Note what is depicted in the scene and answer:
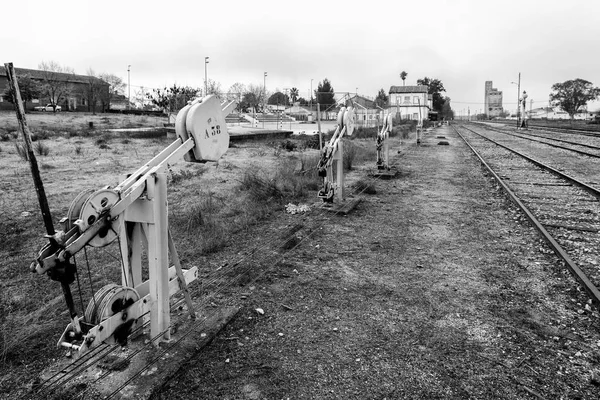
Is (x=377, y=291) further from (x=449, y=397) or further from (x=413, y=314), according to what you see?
(x=449, y=397)

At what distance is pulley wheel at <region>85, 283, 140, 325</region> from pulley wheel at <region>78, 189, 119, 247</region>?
0.39m

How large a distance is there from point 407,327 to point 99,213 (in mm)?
2669

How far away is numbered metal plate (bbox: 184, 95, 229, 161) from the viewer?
3240mm

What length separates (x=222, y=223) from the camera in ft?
23.1

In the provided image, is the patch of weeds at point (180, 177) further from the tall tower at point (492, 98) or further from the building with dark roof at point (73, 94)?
the tall tower at point (492, 98)

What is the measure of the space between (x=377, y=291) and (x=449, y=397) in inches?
68.4

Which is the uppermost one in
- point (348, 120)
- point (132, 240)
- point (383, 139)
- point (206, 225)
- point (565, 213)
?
point (348, 120)

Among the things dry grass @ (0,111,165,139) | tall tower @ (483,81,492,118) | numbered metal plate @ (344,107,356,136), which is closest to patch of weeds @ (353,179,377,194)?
numbered metal plate @ (344,107,356,136)

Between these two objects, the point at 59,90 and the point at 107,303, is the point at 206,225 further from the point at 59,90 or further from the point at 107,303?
the point at 59,90

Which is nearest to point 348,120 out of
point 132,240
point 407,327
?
point 407,327

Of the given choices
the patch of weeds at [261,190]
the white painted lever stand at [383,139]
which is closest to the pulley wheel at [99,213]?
the patch of weeds at [261,190]

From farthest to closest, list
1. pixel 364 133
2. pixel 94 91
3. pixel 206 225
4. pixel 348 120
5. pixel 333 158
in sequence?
pixel 94 91 → pixel 364 133 → pixel 348 120 → pixel 333 158 → pixel 206 225

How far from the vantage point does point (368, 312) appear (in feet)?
13.4

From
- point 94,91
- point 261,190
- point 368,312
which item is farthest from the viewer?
point 94,91
